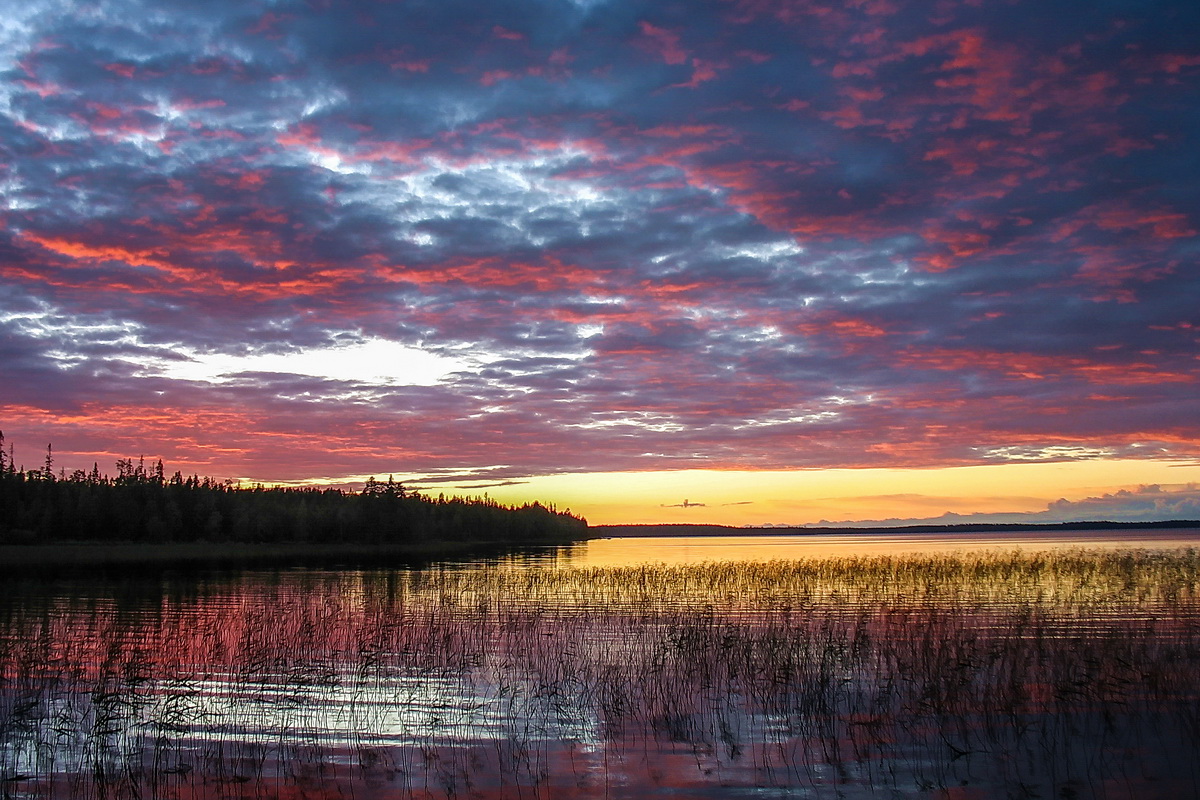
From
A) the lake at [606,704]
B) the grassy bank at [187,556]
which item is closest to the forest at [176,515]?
the grassy bank at [187,556]

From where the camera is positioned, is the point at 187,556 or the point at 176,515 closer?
the point at 187,556

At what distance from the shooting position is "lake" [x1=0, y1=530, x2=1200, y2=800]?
12.2m

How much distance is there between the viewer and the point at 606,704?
676 inches

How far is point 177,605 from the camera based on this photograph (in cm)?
3969

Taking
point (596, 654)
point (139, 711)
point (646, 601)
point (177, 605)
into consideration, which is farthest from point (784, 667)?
point (177, 605)

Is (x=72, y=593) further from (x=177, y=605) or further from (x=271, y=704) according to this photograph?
(x=271, y=704)

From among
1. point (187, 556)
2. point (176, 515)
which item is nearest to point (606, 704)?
point (187, 556)

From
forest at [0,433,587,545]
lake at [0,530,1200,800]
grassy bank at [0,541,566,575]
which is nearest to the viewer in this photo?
lake at [0,530,1200,800]

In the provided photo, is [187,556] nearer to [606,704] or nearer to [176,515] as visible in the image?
[176,515]

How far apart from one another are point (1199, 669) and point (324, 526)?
487ft

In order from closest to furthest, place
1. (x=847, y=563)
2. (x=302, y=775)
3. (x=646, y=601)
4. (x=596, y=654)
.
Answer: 1. (x=302, y=775)
2. (x=596, y=654)
3. (x=646, y=601)
4. (x=847, y=563)

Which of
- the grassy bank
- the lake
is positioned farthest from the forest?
the lake

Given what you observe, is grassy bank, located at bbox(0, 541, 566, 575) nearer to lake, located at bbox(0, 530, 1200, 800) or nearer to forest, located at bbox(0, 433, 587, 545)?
forest, located at bbox(0, 433, 587, 545)

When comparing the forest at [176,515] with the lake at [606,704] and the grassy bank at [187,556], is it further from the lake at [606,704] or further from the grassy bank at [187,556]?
the lake at [606,704]
